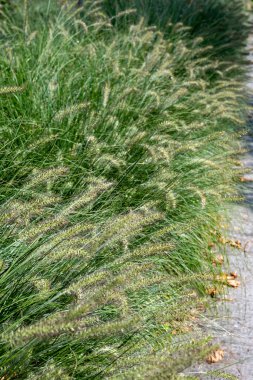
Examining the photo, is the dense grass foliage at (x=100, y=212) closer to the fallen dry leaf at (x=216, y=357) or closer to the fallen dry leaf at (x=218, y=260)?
the fallen dry leaf at (x=218, y=260)

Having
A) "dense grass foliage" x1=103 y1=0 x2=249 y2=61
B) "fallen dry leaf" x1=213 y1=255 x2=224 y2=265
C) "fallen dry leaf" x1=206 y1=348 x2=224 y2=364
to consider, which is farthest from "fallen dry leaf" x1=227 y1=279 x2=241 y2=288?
"dense grass foliage" x1=103 y1=0 x2=249 y2=61

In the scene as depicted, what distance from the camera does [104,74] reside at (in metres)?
5.91

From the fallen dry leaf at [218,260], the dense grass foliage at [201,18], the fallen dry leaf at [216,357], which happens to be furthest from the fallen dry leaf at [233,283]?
the dense grass foliage at [201,18]

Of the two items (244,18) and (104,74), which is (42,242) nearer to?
(104,74)

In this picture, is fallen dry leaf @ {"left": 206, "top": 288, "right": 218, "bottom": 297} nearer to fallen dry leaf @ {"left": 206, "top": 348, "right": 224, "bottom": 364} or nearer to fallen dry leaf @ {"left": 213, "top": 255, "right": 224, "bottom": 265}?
fallen dry leaf @ {"left": 213, "top": 255, "right": 224, "bottom": 265}

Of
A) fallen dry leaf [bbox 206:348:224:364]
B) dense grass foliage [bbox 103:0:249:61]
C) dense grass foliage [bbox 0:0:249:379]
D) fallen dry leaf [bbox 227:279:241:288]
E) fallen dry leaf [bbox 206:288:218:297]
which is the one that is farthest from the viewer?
dense grass foliage [bbox 103:0:249:61]

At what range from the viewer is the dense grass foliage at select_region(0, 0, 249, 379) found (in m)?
2.49

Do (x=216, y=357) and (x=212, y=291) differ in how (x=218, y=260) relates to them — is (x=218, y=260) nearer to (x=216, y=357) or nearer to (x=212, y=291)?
(x=212, y=291)

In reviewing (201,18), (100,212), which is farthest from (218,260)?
(201,18)

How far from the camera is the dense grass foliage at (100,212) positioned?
8.17 ft

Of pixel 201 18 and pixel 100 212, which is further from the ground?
pixel 100 212

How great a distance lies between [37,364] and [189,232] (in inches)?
90.1

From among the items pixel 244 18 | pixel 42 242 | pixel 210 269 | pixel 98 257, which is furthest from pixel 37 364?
pixel 244 18

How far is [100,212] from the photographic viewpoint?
406 cm
